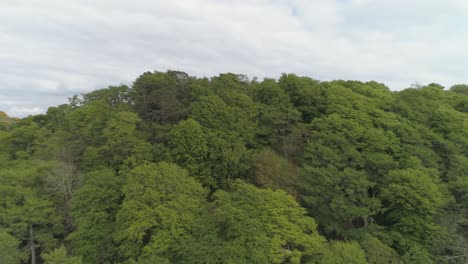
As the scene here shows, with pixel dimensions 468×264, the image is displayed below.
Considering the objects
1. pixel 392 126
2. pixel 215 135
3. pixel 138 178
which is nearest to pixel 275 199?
pixel 215 135

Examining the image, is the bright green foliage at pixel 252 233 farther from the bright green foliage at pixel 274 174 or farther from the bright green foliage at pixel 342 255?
the bright green foliage at pixel 274 174

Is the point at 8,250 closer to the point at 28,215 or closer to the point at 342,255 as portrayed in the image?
the point at 28,215

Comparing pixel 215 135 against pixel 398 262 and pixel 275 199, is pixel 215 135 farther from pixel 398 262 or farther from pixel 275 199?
pixel 398 262

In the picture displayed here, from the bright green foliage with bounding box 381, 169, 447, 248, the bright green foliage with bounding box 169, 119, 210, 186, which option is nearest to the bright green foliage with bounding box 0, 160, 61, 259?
the bright green foliage with bounding box 169, 119, 210, 186

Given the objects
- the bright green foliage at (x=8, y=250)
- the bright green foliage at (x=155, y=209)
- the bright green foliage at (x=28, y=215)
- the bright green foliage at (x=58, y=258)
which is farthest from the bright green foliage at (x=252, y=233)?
the bright green foliage at (x=28, y=215)

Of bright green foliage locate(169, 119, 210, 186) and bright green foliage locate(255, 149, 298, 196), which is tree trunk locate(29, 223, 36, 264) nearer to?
bright green foliage locate(169, 119, 210, 186)
